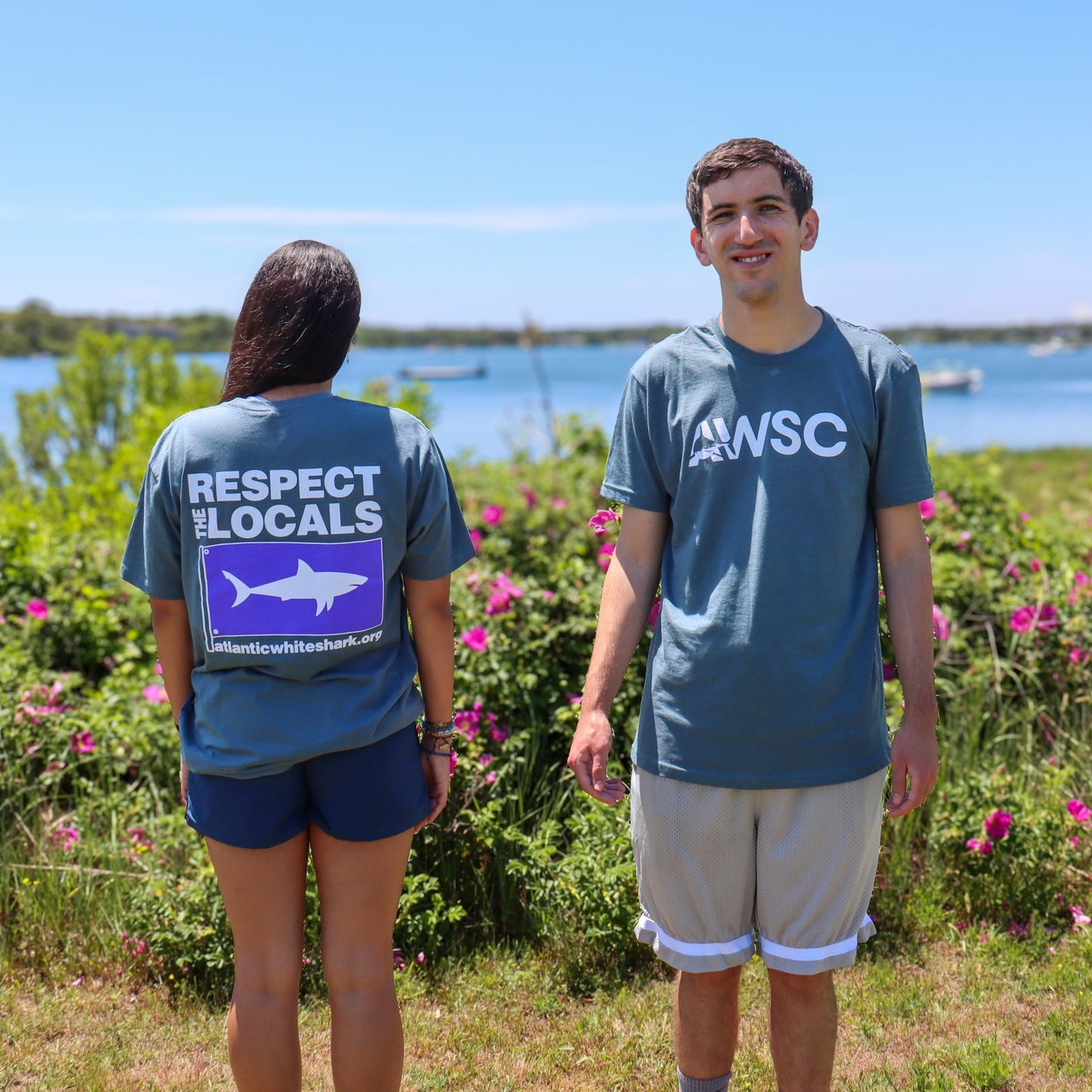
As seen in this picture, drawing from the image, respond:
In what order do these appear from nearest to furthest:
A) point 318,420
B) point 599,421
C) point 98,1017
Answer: point 318,420, point 98,1017, point 599,421

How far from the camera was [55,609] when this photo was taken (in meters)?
5.02

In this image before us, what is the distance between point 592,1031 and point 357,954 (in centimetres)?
110

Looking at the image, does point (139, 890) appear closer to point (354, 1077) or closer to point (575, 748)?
point (354, 1077)

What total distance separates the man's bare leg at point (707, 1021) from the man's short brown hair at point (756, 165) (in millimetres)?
1591

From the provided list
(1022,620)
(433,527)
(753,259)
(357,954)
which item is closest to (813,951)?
(357,954)

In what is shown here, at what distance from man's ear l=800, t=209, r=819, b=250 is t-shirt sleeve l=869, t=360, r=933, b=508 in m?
0.34

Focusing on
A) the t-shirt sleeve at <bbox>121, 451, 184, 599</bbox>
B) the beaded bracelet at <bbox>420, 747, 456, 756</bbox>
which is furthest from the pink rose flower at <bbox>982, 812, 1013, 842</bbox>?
the t-shirt sleeve at <bbox>121, 451, 184, 599</bbox>

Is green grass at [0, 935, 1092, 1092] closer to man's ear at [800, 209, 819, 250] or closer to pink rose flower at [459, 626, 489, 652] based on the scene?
pink rose flower at [459, 626, 489, 652]

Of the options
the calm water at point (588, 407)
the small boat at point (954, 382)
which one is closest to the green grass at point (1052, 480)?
the calm water at point (588, 407)

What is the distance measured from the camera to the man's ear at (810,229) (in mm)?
2232

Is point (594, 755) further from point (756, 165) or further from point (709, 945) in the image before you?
point (756, 165)

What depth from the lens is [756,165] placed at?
216 cm

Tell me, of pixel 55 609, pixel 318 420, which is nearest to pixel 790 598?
Result: pixel 318 420

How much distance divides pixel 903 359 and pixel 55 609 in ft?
13.7
